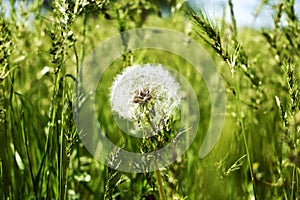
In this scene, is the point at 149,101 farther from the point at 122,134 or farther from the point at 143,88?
the point at 122,134

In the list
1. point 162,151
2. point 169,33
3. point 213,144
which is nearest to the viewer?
point 162,151

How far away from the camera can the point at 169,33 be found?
4.67 ft

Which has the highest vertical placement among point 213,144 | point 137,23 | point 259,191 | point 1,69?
point 137,23

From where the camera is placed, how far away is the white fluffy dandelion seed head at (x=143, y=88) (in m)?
0.65

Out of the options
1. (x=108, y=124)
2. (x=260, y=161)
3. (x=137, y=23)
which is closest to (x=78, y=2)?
(x=137, y=23)

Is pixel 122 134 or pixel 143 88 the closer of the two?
pixel 143 88

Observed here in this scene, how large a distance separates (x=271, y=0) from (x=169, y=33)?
0.36 m

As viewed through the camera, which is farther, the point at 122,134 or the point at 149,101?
the point at 122,134

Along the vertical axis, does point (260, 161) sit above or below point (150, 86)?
below

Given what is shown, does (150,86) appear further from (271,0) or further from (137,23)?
(271,0)

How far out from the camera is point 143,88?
668 mm

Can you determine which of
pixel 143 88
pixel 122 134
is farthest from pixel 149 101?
pixel 122 134

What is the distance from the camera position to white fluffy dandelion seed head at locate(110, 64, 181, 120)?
25.5 inches

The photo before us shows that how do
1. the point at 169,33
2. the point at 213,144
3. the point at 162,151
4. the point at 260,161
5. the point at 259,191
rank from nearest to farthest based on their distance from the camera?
the point at 162,151
the point at 213,144
the point at 259,191
the point at 260,161
the point at 169,33
